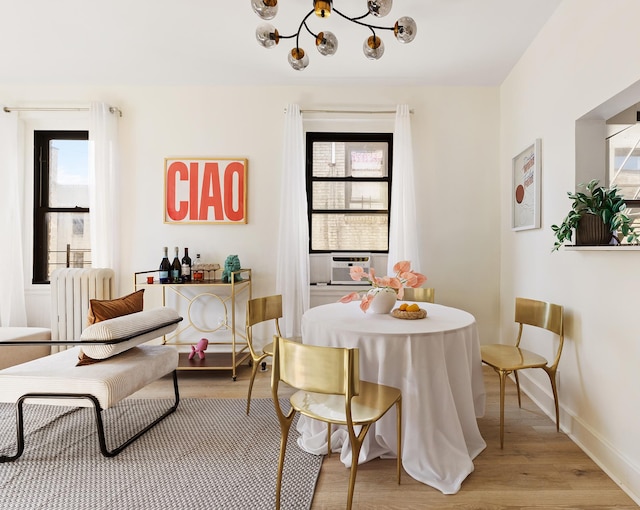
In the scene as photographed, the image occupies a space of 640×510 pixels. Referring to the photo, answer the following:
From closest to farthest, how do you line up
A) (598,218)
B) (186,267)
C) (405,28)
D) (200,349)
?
1. (598,218)
2. (405,28)
3. (200,349)
4. (186,267)

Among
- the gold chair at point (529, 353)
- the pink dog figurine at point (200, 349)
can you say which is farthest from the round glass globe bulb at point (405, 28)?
the pink dog figurine at point (200, 349)

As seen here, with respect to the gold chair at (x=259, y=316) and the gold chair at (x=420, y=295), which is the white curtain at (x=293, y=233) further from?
the gold chair at (x=420, y=295)

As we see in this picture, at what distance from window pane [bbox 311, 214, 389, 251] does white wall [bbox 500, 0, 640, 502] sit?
4.33 ft

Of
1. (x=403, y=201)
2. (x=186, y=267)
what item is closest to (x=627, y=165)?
(x=403, y=201)

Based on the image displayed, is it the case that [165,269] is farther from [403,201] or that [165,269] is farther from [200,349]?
[403,201]

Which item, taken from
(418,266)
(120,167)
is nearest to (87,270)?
(120,167)

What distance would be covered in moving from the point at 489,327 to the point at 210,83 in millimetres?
3720

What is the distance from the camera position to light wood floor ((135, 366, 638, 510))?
1641 mm

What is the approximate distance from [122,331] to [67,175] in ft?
8.67

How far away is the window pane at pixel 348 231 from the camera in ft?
12.3

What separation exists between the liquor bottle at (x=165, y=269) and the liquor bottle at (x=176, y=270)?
0.15 ft

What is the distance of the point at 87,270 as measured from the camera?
132 inches

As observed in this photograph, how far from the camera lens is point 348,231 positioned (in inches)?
148

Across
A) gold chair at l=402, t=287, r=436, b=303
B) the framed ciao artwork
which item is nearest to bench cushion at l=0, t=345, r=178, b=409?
gold chair at l=402, t=287, r=436, b=303
